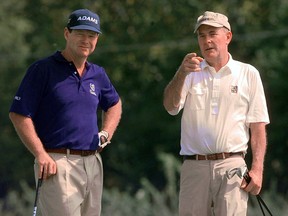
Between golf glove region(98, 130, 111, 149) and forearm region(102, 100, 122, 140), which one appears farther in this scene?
forearm region(102, 100, 122, 140)

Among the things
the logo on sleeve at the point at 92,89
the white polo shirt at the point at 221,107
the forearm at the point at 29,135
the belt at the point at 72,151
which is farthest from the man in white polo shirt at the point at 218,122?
the forearm at the point at 29,135

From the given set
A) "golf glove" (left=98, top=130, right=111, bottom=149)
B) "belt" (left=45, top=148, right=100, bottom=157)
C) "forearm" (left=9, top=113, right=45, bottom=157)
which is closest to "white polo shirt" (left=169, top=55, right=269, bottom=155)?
"golf glove" (left=98, top=130, right=111, bottom=149)

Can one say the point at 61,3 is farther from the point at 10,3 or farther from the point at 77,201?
the point at 77,201

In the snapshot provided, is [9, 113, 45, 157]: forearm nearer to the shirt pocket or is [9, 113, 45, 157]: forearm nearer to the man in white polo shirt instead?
the man in white polo shirt

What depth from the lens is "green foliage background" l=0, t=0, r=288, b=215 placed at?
2550cm

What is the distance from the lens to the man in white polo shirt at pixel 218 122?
770 centimetres

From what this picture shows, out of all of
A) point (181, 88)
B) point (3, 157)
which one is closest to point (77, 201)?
point (181, 88)

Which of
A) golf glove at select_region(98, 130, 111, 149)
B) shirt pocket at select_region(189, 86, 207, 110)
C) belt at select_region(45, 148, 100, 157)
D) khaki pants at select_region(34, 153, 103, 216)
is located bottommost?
khaki pants at select_region(34, 153, 103, 216)

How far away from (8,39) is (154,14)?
3938 mm

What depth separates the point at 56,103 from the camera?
762cm

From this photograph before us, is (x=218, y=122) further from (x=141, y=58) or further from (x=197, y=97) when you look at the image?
(x=141, y=58)

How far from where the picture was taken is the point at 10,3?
3288cm

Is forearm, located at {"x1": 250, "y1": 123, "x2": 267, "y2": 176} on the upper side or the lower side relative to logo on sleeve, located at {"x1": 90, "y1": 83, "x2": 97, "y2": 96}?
lower

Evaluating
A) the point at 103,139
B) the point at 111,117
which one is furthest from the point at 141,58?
the point at 103,139
